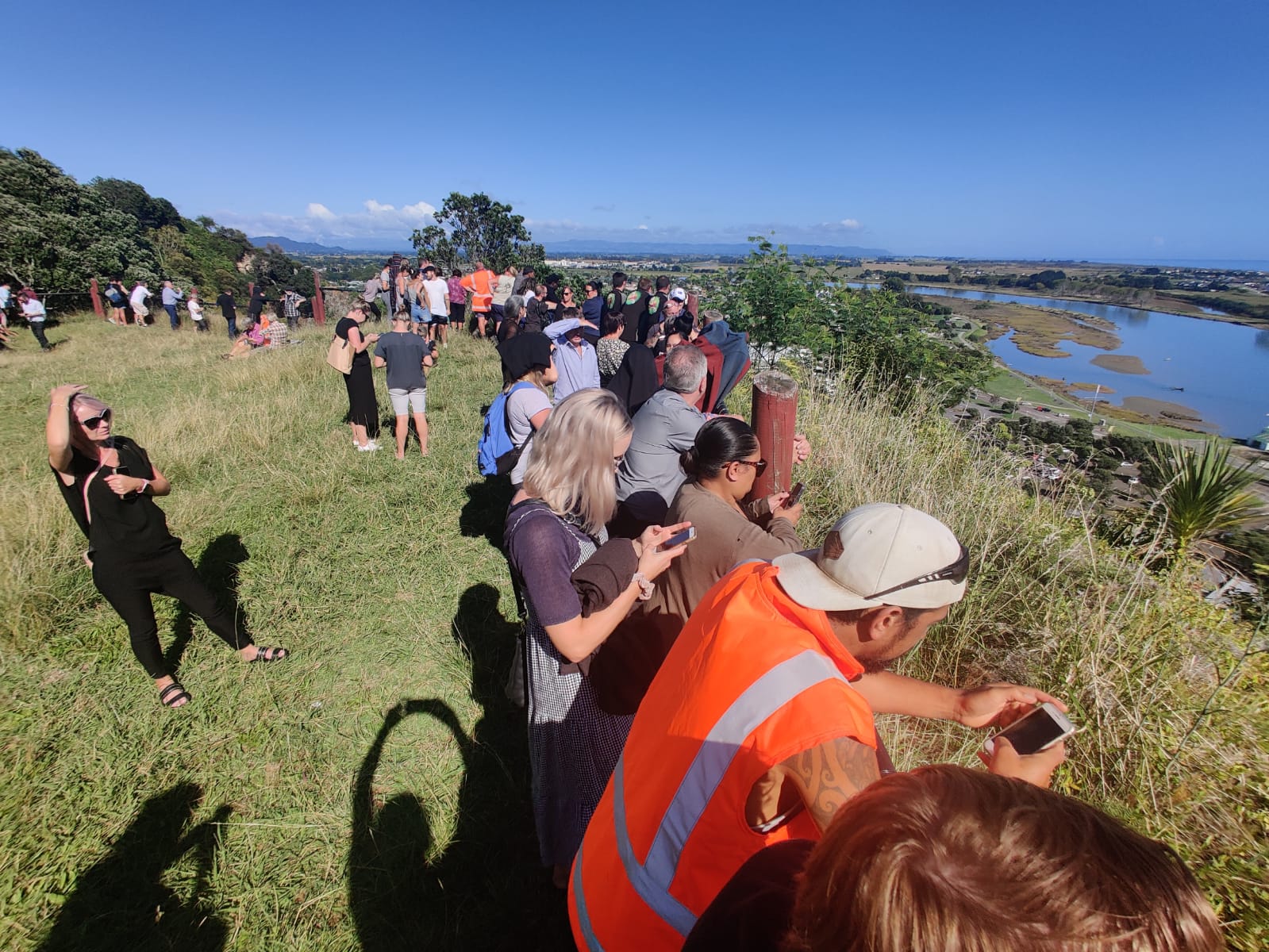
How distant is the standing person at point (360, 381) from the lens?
610cm

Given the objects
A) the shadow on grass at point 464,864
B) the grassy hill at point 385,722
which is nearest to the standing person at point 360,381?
the grassy hill at point 385,722

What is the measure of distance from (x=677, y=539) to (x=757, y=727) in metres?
1.07

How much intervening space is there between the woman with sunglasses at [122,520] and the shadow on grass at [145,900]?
0.83m

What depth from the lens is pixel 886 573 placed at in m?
1.14

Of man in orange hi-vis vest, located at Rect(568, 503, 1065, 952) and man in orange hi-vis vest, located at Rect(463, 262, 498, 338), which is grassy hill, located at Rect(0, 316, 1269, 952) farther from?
man in orange hi-vis vest, located at Rect(463, 262, 498, 338)

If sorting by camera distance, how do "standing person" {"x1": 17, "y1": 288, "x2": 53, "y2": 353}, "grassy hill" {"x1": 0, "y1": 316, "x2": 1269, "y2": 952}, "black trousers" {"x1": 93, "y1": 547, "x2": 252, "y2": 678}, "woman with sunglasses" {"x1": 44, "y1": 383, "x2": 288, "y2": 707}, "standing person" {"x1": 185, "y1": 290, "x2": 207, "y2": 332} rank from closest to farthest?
"grassy hill" {"x1": 0, "y1": 316, "x2": 1269, "y2": 952}
"woman with sunglasses" {"x1": 44, "y1": 383, "x2": 288, "y2": 707}
"black trousers" {"x1": 93, "y1": 547, "x2": 252, "y2": 678}
"standing person" {"x1": 17, "y1": 288, "x2": 53, "y2": 353}
"standing person" {"x1": 185, "y1": 290, "x2": 207, "y2": 332}

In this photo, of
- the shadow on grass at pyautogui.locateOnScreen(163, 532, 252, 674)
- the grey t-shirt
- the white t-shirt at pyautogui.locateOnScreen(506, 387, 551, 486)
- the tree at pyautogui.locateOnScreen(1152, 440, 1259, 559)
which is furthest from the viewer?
the grey t-shirt

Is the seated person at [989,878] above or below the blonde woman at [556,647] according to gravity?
above

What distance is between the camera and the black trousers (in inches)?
113

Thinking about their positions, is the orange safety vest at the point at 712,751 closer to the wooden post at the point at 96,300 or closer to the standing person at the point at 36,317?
the standing person at the point at 36,317

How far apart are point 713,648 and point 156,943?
267 cm

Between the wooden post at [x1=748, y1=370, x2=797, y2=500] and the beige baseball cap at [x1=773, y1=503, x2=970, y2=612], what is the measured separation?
6.35 feet

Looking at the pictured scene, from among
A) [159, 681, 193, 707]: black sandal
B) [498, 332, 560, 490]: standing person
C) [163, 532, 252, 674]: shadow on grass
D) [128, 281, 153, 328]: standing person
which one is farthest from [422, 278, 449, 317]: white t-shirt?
[128, 281, 153, 328]: standing person

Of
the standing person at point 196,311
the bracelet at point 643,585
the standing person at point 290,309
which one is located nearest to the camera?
the bracelet at point 643,585
